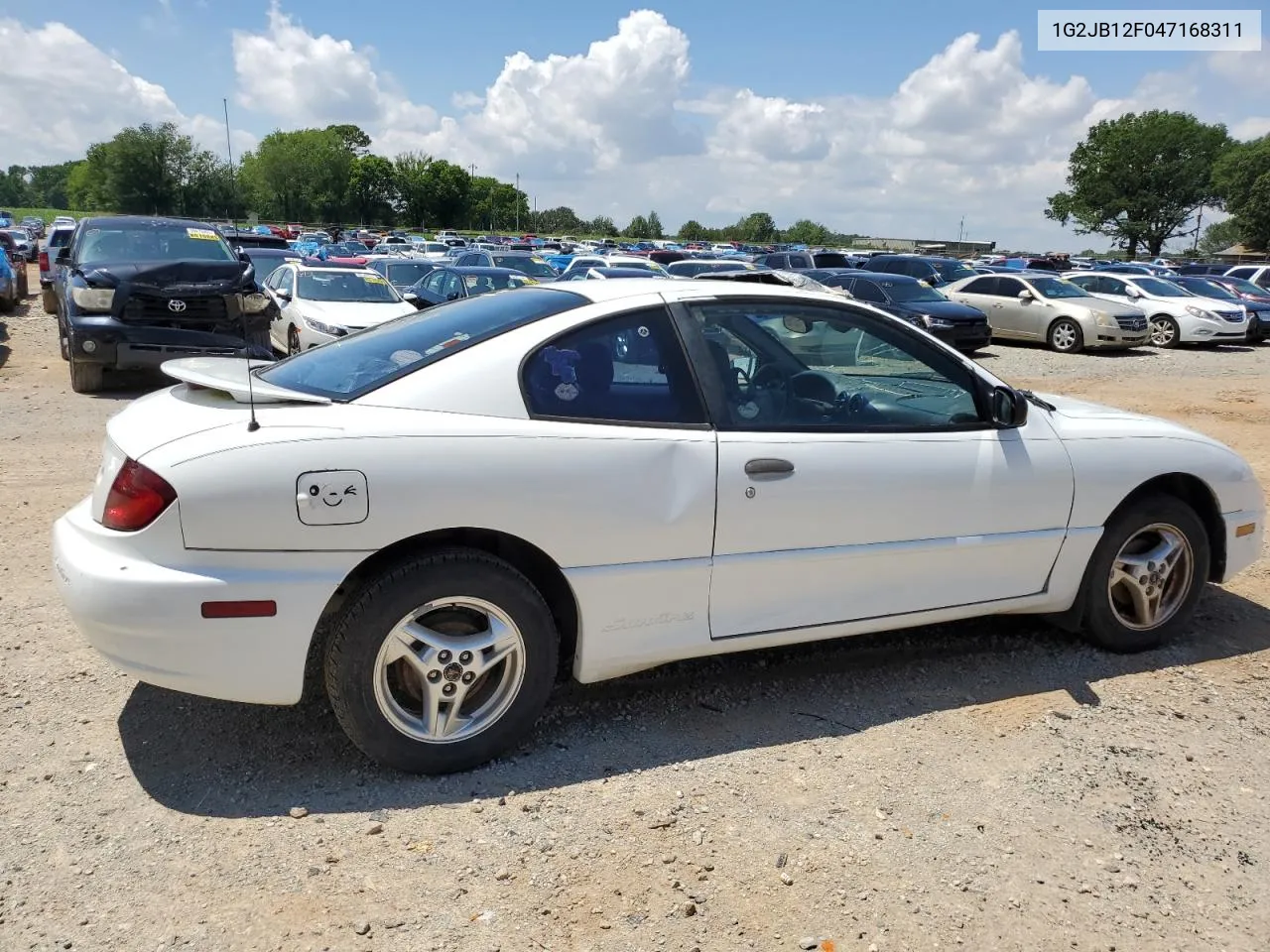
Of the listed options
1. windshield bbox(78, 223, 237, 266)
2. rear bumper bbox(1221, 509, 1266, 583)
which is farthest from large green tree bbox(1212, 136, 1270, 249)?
rear bumper bbox(1221, 509, 1266, 583)

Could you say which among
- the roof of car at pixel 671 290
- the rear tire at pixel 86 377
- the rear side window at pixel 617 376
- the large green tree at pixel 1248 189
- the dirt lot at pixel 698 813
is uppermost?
the large green tree at pixel 1248 189

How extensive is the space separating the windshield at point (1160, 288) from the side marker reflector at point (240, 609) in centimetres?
2315

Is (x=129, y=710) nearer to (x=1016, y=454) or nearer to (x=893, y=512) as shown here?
Result: (x=893, y=512)

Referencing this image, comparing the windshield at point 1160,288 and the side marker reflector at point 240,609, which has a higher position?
the windshield at point 1160,288

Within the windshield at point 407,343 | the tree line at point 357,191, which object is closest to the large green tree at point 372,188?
the tree line at point 357,191

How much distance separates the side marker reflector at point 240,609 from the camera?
2.77 meters

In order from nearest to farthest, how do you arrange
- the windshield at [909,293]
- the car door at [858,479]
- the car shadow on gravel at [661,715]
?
the car shadow on gravel at [661,715] < the car door at [858,479] < the windshield at [909,293]

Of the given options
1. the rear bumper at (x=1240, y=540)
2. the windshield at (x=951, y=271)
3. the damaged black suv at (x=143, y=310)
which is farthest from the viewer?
the windshield at (x=951, y=271)

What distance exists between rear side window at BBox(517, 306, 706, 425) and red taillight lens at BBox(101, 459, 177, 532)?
1.13 meters

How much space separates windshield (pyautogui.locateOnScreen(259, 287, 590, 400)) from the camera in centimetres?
323

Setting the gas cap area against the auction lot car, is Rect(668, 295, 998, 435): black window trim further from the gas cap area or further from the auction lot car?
the auction lot car

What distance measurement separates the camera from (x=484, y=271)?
52.0 feet

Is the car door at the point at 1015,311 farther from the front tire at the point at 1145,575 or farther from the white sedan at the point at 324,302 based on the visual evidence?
the front tire at the point at 1145,575

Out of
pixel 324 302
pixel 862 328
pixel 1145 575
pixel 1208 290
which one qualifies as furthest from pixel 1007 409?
pixel 1208 290
